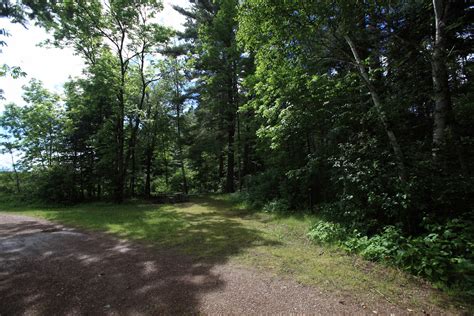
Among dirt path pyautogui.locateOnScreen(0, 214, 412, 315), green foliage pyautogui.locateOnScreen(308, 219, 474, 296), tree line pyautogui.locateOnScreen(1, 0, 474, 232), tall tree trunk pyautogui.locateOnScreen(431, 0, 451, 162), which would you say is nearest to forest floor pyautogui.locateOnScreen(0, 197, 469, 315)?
dirt path pyautogui.locateOnScreen(0, 214, 412, 315)

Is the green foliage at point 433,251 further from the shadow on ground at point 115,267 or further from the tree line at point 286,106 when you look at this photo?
the shadow on ground at point 115,267

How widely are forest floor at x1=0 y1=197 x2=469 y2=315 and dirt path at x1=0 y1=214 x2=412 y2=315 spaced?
14mm

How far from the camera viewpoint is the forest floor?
2.98 meters

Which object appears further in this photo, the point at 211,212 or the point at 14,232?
the point at 211,212

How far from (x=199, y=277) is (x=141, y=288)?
2.85 ft

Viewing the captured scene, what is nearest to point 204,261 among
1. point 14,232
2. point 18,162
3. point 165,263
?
point 165,263

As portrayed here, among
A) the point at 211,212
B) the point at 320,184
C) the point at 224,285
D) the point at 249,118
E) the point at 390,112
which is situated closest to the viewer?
the point at 224,285

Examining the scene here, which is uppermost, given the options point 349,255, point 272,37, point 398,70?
point 272,37

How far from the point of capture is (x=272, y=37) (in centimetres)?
628

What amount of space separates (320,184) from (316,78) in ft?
11.5

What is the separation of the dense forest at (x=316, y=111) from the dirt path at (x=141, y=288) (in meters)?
2.02

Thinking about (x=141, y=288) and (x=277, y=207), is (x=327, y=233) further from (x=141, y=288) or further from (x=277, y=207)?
(x=141, y=288)

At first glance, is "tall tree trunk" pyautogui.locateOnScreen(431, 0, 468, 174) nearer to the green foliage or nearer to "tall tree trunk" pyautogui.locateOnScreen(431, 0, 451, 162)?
"tall tree trunk" pyautogui.locateOnScreen(431, 0, 451, 162)

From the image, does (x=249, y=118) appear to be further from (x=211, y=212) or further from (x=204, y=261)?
(x=204, y=261)
